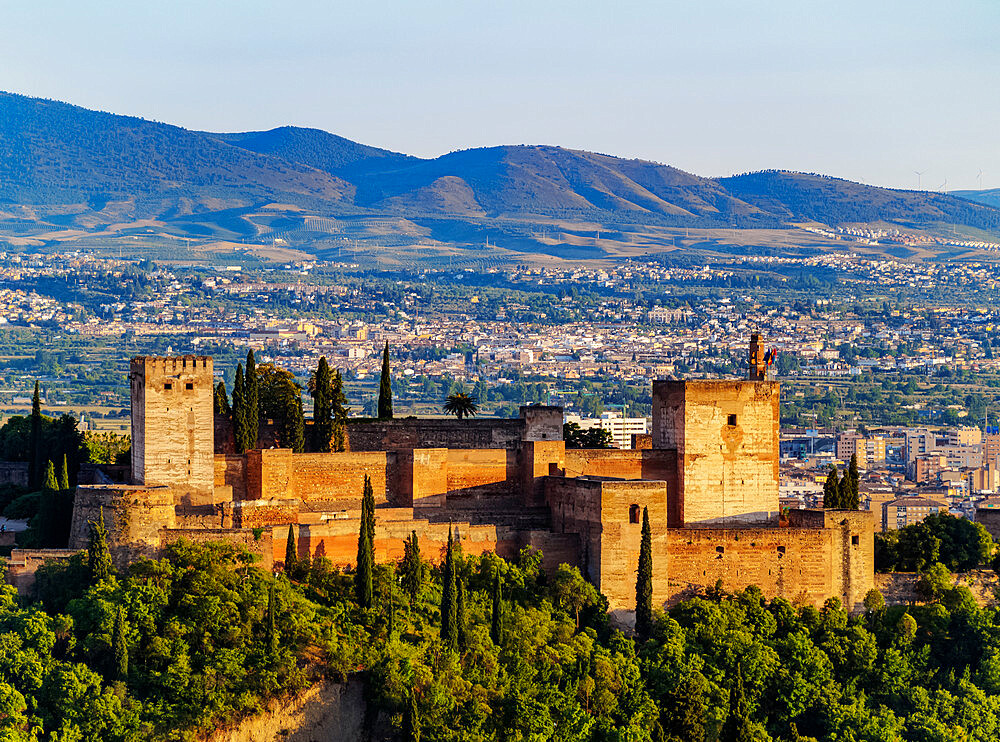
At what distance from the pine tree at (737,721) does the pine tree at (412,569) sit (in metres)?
7.22

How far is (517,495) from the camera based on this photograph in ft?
156

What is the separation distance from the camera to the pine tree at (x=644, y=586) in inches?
1721

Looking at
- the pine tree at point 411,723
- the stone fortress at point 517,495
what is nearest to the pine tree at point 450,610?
the stone fortress at point 517,495

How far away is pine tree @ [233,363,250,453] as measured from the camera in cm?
4794

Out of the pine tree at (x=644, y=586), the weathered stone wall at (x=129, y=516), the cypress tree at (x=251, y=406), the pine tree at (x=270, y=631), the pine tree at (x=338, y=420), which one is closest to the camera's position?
the pine tree at (x=270, y=631)

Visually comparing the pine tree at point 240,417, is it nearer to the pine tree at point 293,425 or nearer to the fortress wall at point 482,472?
the pine tree at point 293,425

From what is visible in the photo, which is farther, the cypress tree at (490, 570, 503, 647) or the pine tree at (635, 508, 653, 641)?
the pine tree at (635, 508, 653, 641)

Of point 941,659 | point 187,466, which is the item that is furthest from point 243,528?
point 941,659

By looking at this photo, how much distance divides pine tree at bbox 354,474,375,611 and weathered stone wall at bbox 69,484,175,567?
404cm

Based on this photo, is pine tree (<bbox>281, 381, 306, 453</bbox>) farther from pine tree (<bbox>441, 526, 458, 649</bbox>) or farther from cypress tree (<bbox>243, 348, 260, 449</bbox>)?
pine tree (<bbox>441, 526, 458, 649</bbox>)

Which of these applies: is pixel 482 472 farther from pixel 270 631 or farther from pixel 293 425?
pixel 270 631

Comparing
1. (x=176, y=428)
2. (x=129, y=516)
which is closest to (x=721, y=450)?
(x=176, y=428)

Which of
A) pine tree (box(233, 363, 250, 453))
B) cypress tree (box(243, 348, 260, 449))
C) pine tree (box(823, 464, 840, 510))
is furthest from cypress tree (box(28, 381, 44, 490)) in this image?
pine tree (box(823, 464, 840, 510))

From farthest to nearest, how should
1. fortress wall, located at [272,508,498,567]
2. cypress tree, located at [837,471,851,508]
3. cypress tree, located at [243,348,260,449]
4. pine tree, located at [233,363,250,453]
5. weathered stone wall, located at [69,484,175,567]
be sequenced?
cypress tree, located at [837,471,851,508], cypress tree, located at [243,348,260,449], pine tree, located at [233,363,250,453], fortress wall, located at [272,508,498,567], weathered stone wall, located at [69,484,175,567]
